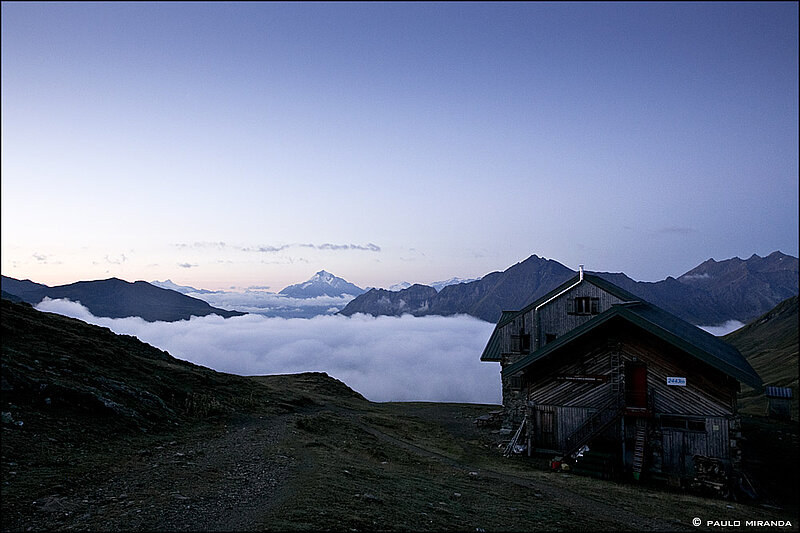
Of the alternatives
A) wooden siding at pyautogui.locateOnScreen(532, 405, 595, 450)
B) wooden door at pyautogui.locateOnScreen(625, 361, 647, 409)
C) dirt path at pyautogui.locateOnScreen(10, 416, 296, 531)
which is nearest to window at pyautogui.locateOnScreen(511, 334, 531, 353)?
wooden siding at pyautogui.locateOnScreen(532, 405, 595, 450)

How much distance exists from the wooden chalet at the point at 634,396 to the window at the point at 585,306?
20.6ft

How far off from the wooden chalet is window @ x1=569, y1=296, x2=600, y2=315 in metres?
6.28

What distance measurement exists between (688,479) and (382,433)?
22208 millimetres

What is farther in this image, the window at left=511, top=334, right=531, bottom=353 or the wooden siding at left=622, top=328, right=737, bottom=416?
the window at left=511, top=334, right=531, bottom=353

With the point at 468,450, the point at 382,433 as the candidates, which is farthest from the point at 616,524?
the point at 382,433

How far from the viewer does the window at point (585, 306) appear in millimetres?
42156

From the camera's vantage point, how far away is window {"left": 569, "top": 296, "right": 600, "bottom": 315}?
1660 inches

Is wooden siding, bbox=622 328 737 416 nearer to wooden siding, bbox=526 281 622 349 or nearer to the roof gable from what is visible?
the roof gable

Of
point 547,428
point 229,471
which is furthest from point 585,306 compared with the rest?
point 229,471

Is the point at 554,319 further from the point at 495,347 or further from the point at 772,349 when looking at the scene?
the point at 772,349

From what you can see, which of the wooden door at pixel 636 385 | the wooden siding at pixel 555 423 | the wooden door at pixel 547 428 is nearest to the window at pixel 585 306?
the wooden door at pixel 636 385

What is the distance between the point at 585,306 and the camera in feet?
140

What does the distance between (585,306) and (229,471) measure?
33.1 meters

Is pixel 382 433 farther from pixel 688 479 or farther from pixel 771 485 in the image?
pixel 771 485
